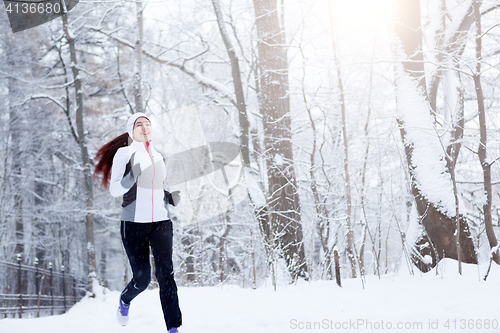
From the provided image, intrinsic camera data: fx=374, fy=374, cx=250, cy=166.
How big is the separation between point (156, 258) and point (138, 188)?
555mm

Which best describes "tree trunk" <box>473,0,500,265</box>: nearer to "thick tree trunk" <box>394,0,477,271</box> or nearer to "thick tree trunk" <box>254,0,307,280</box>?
"thick tree trunk" <box>394,0,477,271</box>

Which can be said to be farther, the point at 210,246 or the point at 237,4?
the point at 210,246

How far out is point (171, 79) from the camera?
43.7 ft

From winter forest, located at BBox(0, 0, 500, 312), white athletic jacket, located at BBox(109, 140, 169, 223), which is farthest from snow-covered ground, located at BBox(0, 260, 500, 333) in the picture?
white athletic jacket, located at BBox(109, 140, 169, 223)

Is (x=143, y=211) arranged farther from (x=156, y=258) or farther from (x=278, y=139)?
(x=278, y=139)

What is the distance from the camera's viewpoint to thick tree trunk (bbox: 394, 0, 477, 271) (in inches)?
155

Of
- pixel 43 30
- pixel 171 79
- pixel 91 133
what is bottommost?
pixel 91 133

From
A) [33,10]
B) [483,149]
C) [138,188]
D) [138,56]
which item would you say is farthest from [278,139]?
[33,10]

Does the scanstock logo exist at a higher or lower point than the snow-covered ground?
higher

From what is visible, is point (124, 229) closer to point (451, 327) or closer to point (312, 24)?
point (451, 327)

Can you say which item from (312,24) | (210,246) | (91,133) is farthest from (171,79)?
(312,24)

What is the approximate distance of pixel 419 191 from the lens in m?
4.24

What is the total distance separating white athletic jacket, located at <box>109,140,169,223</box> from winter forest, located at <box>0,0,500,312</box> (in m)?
1.96

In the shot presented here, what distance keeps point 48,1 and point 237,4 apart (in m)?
5.04
